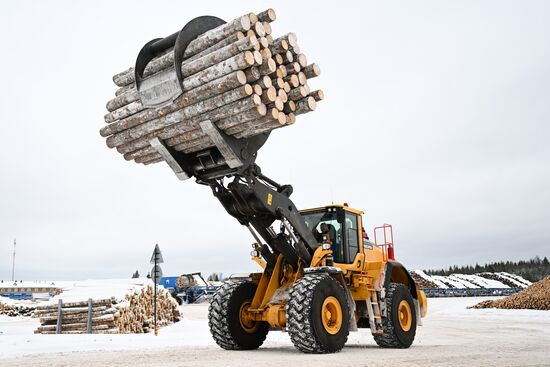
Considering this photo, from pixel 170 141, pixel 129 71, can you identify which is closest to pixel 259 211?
pixel 170 141

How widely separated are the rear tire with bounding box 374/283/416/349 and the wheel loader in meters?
0.02

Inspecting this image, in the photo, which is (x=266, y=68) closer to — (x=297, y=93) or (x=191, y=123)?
(x=297, y=93)

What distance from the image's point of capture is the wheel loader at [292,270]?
8.88 metres

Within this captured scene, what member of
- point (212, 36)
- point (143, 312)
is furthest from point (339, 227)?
point (143, 312)

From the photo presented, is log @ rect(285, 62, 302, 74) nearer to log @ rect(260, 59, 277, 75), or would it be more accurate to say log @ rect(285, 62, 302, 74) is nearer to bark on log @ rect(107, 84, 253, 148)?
log @ rect(260, 59, 277, 75)

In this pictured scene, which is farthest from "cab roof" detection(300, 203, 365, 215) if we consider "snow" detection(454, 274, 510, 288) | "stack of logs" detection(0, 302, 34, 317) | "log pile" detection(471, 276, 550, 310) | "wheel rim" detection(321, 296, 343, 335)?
"snow" detection(454, 274, 510, 288)

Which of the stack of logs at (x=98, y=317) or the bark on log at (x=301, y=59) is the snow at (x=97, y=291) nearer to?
the stack of logs at (x=98, y=317)

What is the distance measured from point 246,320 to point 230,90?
15.1 feet

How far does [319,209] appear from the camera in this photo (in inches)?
437

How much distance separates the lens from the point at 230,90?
26.9 feet

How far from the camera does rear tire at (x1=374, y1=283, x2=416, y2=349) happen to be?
10.6 m

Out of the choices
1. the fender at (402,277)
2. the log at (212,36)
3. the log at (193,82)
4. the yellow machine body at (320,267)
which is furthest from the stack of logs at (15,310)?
the log at (212,36)

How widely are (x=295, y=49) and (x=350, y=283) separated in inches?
179

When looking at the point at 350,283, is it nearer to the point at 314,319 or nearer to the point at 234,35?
the point at 314,319
